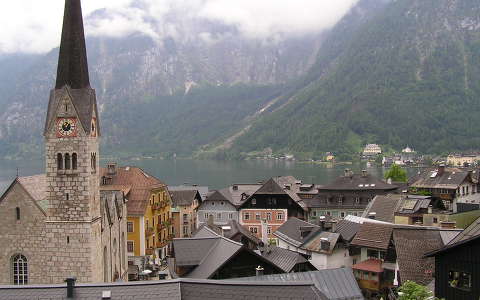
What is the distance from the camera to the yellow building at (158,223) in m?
62.0

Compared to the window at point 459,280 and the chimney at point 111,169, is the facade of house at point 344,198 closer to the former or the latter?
the chimney at point 111,169

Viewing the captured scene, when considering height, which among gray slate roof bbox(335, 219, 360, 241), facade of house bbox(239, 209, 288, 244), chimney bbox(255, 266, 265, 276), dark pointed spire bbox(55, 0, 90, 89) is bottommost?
facade of house bbox(239, 209, 288, 244)

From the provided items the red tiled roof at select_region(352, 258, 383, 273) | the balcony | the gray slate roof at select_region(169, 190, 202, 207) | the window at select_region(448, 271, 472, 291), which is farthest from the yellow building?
the window at select_region(448, 271, 472, 291)

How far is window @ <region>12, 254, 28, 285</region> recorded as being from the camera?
36497 millimetres

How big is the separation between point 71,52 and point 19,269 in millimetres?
13528

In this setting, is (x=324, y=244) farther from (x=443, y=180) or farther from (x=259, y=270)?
(x=443, y=180)

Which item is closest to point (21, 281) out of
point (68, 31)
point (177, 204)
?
point (68, 31)

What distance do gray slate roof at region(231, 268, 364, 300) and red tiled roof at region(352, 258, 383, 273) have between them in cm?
675

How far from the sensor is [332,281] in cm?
3369

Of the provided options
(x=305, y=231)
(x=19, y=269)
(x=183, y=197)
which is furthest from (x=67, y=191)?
(x=183, y=197)

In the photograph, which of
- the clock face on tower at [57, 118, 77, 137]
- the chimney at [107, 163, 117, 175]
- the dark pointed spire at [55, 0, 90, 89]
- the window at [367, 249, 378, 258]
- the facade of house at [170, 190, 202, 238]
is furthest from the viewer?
the facade of house at [170, 190, 202, 238]

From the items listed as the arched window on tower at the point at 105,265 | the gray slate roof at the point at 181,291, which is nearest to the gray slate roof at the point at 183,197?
the arched window on tower at the point at 105,265

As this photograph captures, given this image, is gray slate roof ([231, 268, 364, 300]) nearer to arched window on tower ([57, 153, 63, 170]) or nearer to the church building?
the church building

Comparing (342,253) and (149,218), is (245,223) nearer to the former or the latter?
(149,218)
